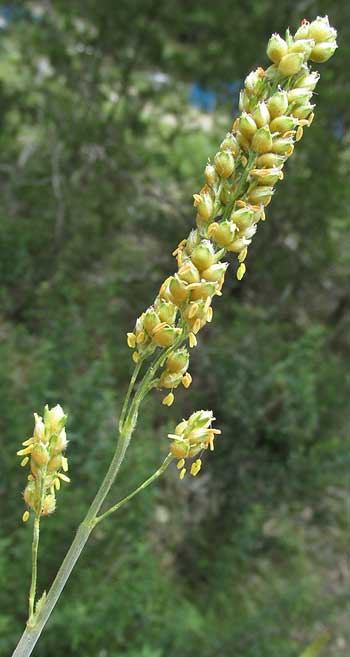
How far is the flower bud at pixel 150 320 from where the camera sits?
1192mm

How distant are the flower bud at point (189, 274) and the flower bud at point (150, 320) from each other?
8 cm

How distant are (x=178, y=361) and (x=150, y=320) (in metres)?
0.10

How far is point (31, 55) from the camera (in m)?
6.15

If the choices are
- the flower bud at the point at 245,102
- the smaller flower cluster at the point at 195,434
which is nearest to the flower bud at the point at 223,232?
the flower bud at the point at 245,102

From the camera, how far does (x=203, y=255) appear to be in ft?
3.82

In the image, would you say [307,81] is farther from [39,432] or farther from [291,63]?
[39,432]

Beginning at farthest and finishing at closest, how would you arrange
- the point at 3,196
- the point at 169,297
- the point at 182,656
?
the point at 3,196
the point at 182,656
the point at 169,297

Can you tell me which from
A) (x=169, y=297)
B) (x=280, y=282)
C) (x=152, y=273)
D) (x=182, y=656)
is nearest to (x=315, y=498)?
(x=182, y=656)

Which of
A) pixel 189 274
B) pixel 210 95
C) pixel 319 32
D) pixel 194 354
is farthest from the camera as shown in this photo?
pixel 210 95

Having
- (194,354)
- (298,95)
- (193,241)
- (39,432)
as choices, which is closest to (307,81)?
(298,95)

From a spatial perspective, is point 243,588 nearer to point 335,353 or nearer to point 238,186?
point 335,353

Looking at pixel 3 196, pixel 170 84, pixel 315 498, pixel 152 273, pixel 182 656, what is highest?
pixel 170 84

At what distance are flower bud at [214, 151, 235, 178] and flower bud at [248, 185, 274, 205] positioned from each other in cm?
5

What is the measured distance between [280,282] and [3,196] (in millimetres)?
2491
